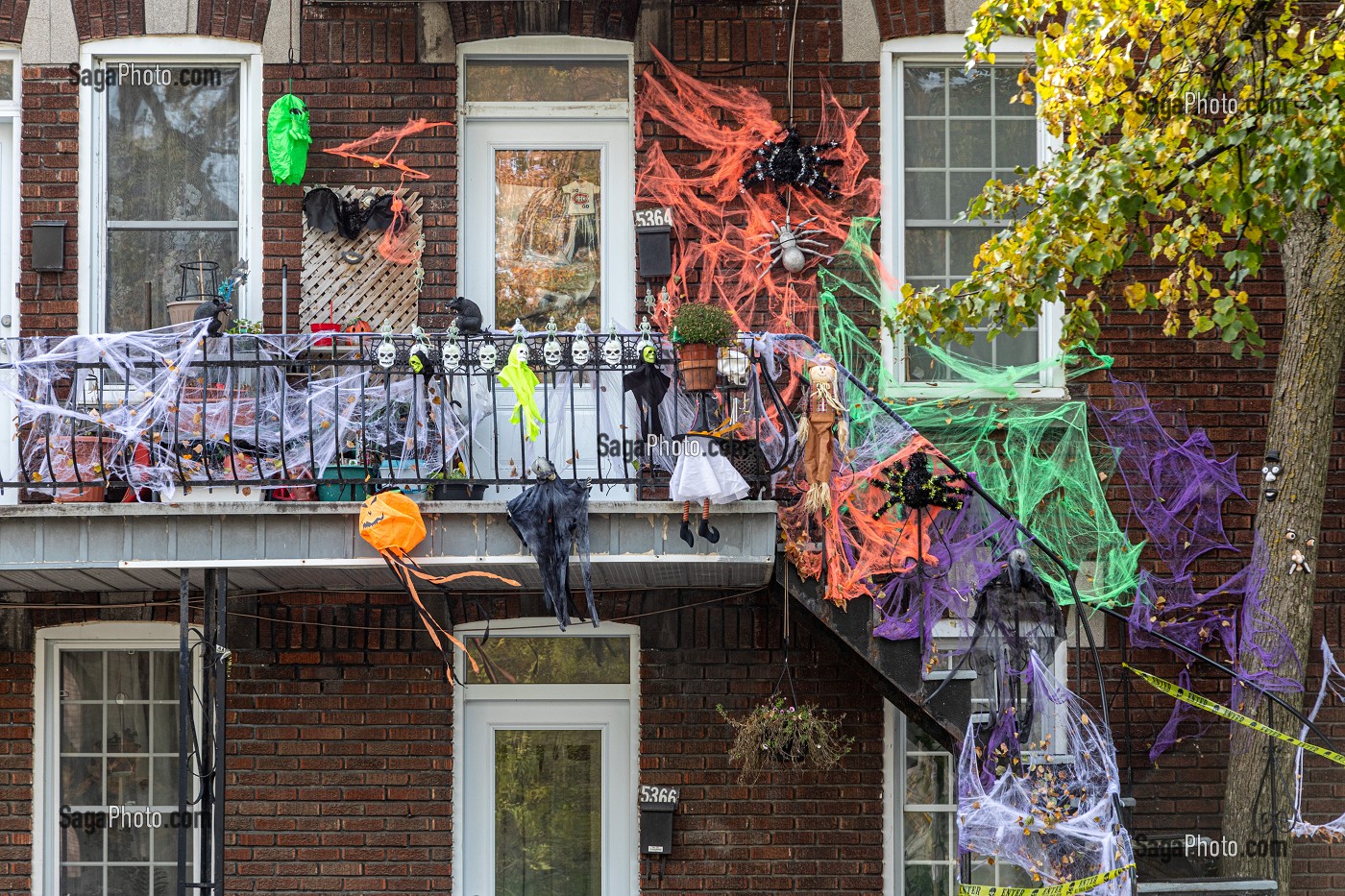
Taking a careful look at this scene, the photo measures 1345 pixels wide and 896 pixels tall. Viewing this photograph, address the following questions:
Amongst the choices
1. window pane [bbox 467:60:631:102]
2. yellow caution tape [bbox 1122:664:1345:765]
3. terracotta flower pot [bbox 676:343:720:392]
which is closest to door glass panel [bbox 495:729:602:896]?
terracotta flower pot [bbox 676:343:720:392]

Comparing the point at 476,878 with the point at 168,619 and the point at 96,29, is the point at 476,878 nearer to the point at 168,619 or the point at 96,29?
the point at 168,619

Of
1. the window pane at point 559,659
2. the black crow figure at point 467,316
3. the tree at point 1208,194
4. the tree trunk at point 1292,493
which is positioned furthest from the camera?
the window pane at point 559,659

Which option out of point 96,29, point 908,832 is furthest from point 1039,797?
point 96,29

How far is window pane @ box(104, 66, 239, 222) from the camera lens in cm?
893

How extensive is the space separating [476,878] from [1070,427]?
460 cm

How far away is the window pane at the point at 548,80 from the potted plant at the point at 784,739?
3.97 meters

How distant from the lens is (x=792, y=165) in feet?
28.7

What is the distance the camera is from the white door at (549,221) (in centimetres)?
898

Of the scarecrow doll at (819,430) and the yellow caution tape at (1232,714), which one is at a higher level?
the scarecrow doll at (819,430)

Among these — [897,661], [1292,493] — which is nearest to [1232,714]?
[1292,493]

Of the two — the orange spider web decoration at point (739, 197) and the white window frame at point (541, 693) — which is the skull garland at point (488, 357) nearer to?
the orange spider web decoration at point (739, 197)

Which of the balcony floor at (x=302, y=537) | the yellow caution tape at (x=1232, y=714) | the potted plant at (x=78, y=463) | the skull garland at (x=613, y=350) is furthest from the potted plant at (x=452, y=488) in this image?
the yellow caution tape at (x=1232, y=714)

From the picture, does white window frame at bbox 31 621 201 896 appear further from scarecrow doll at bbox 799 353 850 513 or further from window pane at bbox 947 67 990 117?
window pane at bbox 947 67 990 117

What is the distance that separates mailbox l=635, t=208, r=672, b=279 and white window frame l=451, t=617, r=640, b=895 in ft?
7.23
